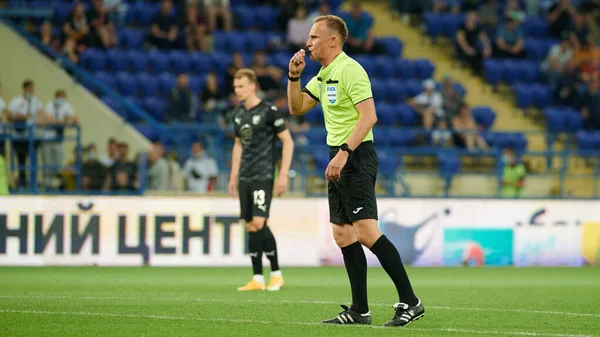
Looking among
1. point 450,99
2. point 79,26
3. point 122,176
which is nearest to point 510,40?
point 450,99

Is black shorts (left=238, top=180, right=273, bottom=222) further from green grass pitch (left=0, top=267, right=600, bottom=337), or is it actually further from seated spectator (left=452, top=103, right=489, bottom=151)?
seated spectator (left=452, top=103, right=489, bottom=151)

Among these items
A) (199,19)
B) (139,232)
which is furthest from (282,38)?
(139,232)

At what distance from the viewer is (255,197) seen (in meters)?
11.3

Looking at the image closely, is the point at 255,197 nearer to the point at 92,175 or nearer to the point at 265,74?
the point at 92,175

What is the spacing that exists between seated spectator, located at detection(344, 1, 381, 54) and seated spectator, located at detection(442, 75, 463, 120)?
185cm

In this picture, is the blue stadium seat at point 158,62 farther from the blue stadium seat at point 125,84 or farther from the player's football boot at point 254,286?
the player's football boot at point 254,286

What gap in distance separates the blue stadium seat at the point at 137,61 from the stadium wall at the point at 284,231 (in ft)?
17.6

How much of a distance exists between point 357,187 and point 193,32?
1431 cm

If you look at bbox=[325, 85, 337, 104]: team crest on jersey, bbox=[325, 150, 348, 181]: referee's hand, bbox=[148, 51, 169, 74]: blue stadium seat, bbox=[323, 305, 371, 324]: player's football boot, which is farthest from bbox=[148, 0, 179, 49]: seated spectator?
bbox=[325, 150, 348, 181]: referee's hand

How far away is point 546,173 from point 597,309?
1085 cm

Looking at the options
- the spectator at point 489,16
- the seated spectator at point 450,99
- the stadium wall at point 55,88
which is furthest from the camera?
the spectator at point 489,16

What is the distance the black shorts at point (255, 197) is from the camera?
11344 millimetres

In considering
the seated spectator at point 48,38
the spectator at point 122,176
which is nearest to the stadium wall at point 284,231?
the spectator at point 122,176

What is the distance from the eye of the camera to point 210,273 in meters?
14.4
